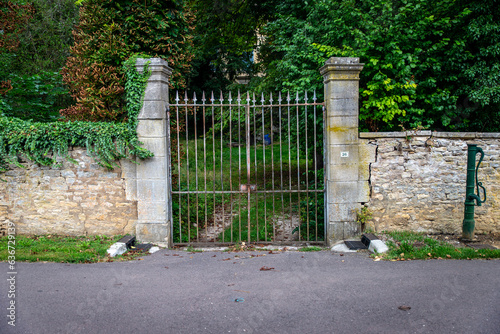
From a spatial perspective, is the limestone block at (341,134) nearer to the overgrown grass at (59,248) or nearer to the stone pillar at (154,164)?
the stone pillar at (154,164)

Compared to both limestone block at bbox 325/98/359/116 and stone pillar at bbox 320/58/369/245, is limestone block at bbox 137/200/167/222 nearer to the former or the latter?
stone pillar at bbox 320/58/369/245

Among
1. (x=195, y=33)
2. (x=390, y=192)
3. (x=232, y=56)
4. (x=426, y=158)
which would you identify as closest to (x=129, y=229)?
(x=390, y=192)

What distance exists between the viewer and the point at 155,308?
12.6 ft

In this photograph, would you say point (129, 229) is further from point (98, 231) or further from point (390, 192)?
point (390, 192)

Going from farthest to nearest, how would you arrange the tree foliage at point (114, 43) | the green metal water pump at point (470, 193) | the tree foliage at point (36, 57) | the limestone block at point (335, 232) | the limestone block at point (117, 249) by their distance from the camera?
the tree foliage at point (36, 57), the tree foliage at point (114, 43), the limestone block at point (335, 232), the green metal water pump at point (470, 193), the limestone block at point (117, 249)

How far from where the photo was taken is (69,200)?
→ 20.6 ft

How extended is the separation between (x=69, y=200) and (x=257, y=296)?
3996 mm

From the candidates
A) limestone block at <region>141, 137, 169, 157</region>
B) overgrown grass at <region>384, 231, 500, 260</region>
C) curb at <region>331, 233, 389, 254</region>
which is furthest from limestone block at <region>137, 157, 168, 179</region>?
overgrown grass at <region>384, 231, 500, 260</region>

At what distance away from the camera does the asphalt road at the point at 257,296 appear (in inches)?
137

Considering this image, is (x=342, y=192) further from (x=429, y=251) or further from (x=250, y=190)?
(x=250, y=190)

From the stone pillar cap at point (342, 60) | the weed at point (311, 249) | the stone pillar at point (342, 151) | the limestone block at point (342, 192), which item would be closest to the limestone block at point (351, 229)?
the stone pillar at point (342, 151)

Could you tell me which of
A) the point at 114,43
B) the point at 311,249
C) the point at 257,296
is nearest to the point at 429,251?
the point at 311,249

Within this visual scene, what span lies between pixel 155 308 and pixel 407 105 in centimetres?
571

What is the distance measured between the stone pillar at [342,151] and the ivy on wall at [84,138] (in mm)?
3064
